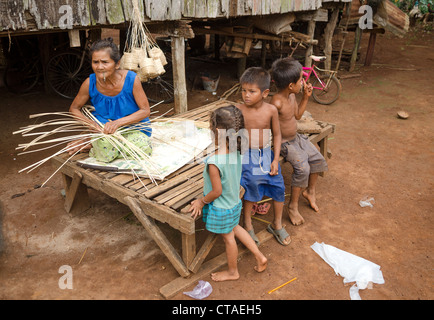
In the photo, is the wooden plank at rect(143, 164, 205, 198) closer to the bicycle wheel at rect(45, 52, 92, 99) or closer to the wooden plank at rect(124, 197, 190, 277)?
the wooden plank at rect(124, 197, 190, 277)

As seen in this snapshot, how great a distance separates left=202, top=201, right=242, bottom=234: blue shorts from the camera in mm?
2584

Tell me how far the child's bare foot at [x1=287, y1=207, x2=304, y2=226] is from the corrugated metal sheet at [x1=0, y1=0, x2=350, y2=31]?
278 centimetres

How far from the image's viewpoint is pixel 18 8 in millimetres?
3330

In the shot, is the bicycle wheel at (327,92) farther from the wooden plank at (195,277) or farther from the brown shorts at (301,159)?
the wooden plank at (195,277)

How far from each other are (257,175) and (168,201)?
0.77 meters

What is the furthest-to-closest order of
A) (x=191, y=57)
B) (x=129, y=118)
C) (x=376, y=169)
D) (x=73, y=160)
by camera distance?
(x=191, y=57)
(x=376, y=169)
(x=73, y=160)
(x=129, y=118)

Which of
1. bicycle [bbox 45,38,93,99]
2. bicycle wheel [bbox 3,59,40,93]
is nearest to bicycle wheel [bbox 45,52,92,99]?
bicycle [bbox 45,38,93,99]

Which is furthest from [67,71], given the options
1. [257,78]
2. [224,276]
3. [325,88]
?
[224,276]

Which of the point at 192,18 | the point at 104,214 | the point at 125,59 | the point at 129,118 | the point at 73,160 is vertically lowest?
the point at 104,214

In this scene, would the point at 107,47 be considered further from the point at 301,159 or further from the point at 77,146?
the point at 301,159

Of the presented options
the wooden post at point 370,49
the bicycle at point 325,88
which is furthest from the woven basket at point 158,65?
the wooden post at point 370,49

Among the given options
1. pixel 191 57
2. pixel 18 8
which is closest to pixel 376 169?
pixel 18 8
